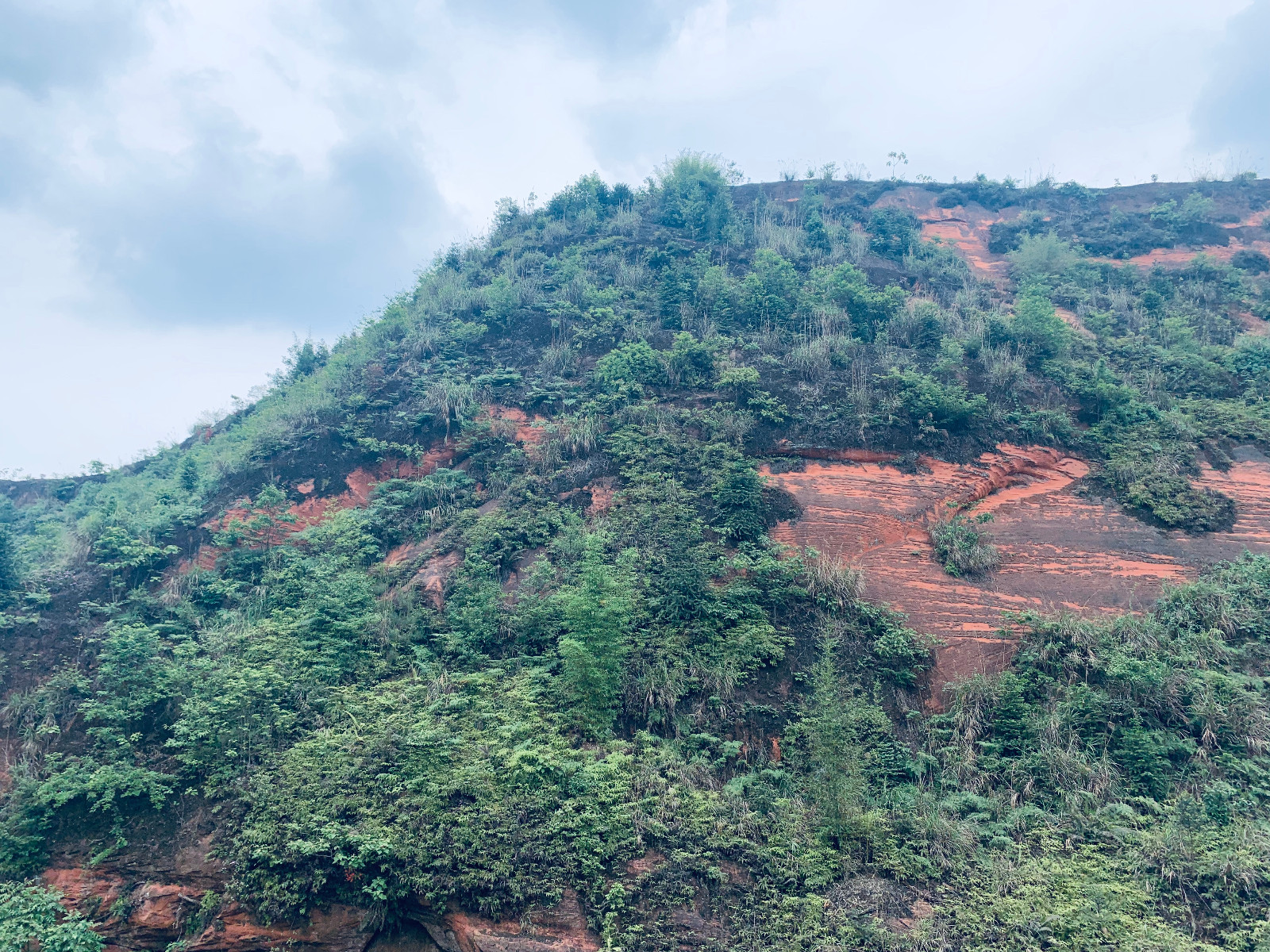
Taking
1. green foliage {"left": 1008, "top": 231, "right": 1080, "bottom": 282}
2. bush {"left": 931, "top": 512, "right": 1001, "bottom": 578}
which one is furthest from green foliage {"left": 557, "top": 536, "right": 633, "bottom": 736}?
green foliage {"left": 1008, "top": 231, "right": 1080, "bottom": 282}

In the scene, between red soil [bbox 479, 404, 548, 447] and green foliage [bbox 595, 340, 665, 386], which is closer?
red soil [bbox 479, 404, 548, 447]

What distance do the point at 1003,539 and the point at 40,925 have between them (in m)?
13.8

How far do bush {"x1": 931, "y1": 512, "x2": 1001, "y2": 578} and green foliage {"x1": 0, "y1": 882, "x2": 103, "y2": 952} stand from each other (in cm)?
1206

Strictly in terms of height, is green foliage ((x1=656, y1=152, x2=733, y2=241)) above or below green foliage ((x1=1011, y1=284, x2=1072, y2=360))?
above

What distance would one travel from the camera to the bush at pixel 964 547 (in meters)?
11.3

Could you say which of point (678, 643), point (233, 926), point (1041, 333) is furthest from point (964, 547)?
point (233, 926)

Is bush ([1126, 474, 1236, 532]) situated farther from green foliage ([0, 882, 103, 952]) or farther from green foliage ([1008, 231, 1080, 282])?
green foliage ([0, 882, 103, 952])

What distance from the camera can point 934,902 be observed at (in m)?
6.92

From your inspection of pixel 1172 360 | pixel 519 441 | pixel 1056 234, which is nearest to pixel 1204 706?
pixel 1172 360

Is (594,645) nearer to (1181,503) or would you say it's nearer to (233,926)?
(233,926)

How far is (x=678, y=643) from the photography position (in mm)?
9953

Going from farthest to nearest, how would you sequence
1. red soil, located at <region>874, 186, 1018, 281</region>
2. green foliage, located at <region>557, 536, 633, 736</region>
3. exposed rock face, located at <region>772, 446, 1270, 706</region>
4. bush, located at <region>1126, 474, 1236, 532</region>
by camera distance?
red soil, located at <region>874, 186, 1018, 281</region> → bush, located at <region>1126, 474, 1236, 532</region> → exposed rock face, located at <region>772, 446, 1270, 706</region> → green foliage, located at <region>557, 536, 633, 736</region>

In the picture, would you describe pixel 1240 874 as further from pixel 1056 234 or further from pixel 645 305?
pixel 1056 234

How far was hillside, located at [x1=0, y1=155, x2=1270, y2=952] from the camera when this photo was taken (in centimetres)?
715
